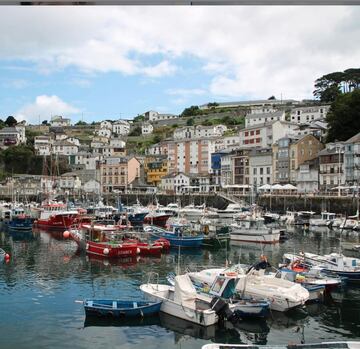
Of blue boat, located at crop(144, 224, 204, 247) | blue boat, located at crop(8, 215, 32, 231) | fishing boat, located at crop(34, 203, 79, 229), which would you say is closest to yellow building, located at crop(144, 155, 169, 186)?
fishing boat, located at crop(34, 203, 79, 229)

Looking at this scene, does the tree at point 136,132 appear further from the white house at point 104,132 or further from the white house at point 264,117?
the white house at point 264,117

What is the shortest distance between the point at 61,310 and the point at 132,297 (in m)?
1.89

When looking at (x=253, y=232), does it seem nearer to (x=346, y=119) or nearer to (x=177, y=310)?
(x=177, y=310)

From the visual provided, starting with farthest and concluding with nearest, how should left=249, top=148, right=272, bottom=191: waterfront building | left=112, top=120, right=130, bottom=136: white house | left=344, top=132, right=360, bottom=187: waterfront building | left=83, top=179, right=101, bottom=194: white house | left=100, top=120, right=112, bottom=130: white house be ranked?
left=112, top=120, right=130, bottom=136: white house < left=100, top=120, right=112, bottom=130: white house < left=83, top=179, right=101, bottom=194: white house < left=249, top=148, right=272, bottom=191: waterfront building < left=344, top=132, right=360, bottom=187: waterfront building

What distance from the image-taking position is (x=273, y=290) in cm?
1034

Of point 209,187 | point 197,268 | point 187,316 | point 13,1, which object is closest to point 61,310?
point 187,316

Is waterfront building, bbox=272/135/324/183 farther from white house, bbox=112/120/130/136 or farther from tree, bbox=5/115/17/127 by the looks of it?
tree, bbox=5/115/17/127

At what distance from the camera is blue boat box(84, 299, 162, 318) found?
975cm

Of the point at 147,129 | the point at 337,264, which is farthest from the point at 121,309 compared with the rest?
the point at 147,129

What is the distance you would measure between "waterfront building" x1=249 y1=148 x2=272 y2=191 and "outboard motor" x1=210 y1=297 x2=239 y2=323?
35.8 metres

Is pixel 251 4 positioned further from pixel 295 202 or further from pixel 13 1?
pixel 295 202

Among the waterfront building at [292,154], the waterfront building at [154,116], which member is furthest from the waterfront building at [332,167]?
the waterfront building at [154,116]

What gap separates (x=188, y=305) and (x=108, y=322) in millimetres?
1696

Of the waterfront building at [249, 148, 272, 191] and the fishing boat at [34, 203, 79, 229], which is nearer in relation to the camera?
the fishing boat at [34, 203, 79, 229]
